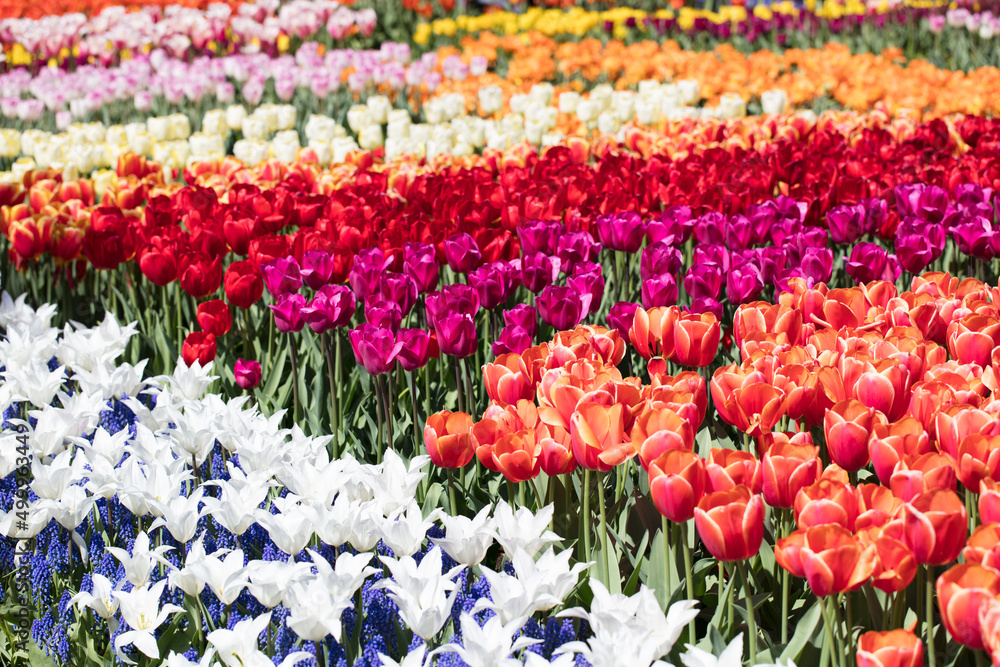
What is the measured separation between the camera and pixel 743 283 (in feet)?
10.2

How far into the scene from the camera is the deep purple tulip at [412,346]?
2715 millimetres

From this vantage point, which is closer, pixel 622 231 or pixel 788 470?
pixel 788 470

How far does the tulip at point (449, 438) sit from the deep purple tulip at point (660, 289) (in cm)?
104

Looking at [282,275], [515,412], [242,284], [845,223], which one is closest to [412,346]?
[515,412]

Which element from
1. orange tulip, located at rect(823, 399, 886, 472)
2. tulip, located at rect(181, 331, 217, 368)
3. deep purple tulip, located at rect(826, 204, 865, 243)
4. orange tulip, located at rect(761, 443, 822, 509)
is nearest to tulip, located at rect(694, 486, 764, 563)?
orange tulip, located at rect(761, 443, 822, 509)

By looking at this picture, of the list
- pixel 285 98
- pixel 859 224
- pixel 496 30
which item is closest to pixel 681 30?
pixel 496 30

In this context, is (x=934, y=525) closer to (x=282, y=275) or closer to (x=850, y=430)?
(x=850, y=430)

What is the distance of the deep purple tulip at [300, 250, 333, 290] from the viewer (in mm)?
3354

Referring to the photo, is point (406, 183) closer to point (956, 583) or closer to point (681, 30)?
point (956, 583)

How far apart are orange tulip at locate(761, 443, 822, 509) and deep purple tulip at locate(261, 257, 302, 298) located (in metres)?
1.82

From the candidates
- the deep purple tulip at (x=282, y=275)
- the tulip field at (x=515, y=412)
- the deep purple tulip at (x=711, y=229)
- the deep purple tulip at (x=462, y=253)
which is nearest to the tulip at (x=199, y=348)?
the tulip field at (x=515, y=412)

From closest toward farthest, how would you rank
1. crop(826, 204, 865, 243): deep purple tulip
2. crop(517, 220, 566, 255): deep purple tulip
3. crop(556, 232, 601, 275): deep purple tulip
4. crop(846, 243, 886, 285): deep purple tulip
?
crop(846, 243, 886, 285): deep purple tulip
crop(556, 232, 601, 275): deep purple tulip
crop(517, 220, 566, 255): deep purple tulip
crop(826, 204, 865, 243): deep purple tulip

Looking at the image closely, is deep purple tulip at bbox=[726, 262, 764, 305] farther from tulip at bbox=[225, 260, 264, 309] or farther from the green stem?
tulip at bbox=[225, 260, 264, 309]

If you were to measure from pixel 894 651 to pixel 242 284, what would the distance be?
249cm
